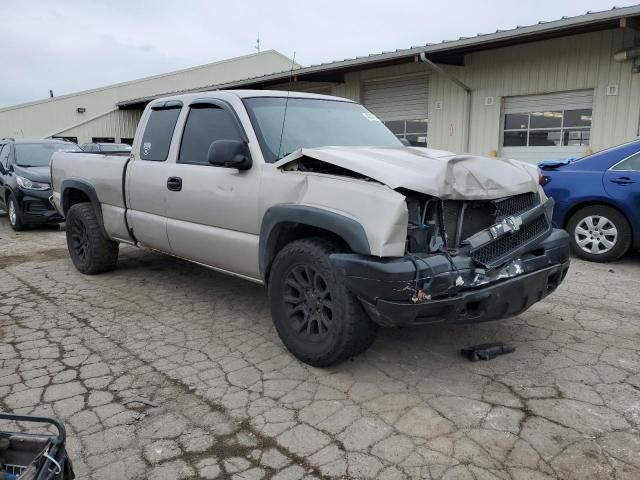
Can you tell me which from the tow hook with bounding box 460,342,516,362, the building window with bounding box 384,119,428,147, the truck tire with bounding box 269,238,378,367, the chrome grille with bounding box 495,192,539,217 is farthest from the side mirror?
the building window with bounding box 384,119,428,147

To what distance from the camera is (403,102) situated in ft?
44.0

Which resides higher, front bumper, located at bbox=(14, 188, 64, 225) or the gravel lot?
front bumper, located at bbox=(14, 188, 64, 225)

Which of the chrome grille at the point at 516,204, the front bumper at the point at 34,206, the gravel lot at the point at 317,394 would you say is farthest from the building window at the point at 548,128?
the front bumper at the point at 34,206

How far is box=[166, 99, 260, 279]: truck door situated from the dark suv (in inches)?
213

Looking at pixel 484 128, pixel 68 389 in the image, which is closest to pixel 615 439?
pixel 68 389

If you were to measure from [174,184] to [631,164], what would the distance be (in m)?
5.24

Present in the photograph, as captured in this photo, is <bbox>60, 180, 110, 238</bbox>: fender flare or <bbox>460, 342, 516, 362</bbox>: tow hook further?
<bbox>60, 180, 110, 238</bbox>: fender flare

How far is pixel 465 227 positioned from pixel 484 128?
30.3 feet

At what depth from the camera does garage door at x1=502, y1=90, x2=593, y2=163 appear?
1047 centimetres

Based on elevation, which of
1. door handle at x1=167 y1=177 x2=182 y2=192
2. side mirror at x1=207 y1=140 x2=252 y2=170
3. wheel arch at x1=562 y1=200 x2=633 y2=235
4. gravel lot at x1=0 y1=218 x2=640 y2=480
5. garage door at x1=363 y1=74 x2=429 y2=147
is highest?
garage door at x1=363 y1=74 x2=429 y2=147

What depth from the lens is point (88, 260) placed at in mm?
5980

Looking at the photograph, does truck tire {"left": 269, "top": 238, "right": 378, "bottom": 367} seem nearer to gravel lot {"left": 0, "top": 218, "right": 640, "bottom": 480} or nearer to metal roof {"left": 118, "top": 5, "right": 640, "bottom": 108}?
gravel lot {"left": 0, "top": 218, "right": 640, "bottom": 480}

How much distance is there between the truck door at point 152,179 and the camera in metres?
4.78

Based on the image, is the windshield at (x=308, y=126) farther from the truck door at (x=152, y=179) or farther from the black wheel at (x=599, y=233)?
the black wheel at (x=599, y=233)
